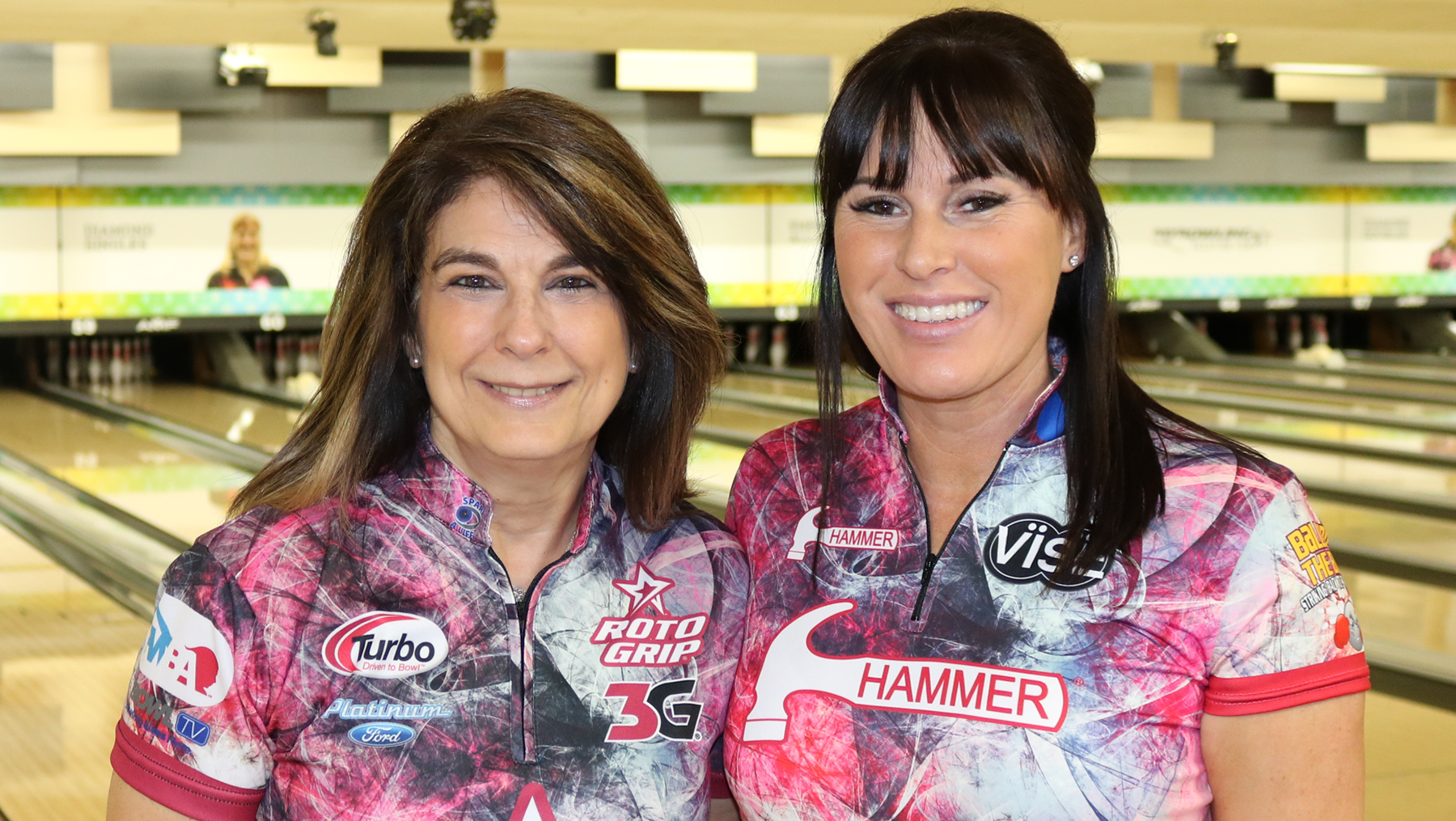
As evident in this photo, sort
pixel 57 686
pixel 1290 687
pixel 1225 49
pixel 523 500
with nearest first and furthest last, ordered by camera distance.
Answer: pixel 1290 687 < pixel 523 500 < pixel 57 686 < pixel 1225 49

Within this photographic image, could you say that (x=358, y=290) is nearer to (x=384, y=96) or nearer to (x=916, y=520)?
(x=916, y=520)

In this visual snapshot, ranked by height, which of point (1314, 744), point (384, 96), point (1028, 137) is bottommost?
point (1314, 744)

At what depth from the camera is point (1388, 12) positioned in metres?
4.30

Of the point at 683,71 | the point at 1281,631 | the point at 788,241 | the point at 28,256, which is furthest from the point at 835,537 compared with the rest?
the point at 788,241

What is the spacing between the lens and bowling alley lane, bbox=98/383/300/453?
17.6 ft

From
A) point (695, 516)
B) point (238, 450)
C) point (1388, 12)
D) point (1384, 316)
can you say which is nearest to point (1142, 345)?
point (1384, 316)

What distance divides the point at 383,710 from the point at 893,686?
0.44m

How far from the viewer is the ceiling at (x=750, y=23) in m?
4.11

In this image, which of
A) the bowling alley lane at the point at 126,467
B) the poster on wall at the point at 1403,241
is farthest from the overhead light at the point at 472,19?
the poster on wall at the point at 1403,241

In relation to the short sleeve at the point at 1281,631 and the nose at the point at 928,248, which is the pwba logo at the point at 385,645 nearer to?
the nose at the point at 928,248

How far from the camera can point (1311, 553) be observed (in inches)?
46.2

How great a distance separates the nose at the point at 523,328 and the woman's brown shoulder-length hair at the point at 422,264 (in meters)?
0.06

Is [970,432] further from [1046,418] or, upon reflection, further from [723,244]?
[723,244]

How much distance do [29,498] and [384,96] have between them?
8.12ft
